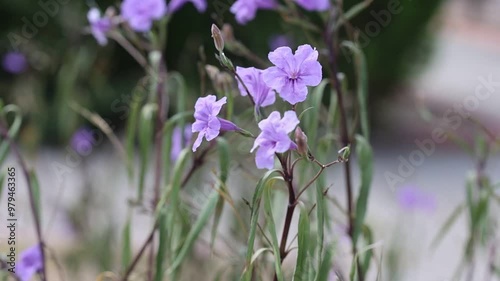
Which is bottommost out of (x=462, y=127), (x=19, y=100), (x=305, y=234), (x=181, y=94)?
(x=305, y=234)

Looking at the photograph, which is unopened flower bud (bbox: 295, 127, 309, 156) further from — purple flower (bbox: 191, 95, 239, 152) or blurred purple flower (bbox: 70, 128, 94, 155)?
blurred purple flower (bbox: 70, 128, 94, 155)

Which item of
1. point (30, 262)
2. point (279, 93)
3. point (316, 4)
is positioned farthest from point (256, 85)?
point (30, 262)

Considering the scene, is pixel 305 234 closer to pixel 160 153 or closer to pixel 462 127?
pixel 160 153

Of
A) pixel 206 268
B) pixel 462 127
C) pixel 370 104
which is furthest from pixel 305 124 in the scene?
pixel 462 127

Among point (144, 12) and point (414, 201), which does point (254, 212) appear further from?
point (414, 201)

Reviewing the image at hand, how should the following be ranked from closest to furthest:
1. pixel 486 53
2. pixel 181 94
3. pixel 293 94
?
pixel 293 94
pixel 181 94
pixel 486 53

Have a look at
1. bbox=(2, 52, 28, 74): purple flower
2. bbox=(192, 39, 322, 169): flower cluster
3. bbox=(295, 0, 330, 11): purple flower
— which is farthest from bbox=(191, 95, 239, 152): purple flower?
bbox=(2, 52, 28, 74): purple flower

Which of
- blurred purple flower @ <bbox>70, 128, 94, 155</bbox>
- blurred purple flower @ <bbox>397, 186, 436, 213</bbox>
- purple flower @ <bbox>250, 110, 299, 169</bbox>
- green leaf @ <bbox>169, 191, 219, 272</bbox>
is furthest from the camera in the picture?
blurred purple flower @ <bbox>397, 186, 436, 213</bbox>
